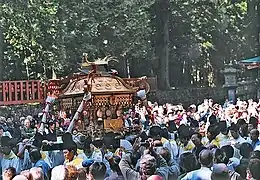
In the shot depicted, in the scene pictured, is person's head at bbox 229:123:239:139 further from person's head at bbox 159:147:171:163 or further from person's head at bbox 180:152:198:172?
person's head at bbox 180:152:198:172

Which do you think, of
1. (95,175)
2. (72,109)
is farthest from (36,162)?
(72,109)

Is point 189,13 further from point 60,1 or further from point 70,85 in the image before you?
point 70,85

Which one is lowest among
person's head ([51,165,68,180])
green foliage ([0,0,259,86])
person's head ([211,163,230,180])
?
person's head ([211,163,230,180])

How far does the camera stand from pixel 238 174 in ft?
10.8

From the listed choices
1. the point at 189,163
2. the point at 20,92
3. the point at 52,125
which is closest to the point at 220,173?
the point at 189,163

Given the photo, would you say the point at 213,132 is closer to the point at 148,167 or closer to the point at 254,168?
the point at 254,168

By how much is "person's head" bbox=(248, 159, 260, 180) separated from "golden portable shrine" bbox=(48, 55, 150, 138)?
3.24m

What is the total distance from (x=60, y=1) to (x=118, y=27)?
1.16m

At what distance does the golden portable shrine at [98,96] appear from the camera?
6414 mm

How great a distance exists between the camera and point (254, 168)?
3125 millimetres

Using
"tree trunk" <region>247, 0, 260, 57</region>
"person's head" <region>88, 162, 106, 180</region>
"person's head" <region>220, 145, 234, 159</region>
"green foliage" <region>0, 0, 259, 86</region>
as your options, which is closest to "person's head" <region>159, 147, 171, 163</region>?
"person's head" <region>220, 145, 234, 159</region>

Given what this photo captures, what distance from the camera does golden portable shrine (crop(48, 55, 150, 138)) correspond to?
641 centimetres

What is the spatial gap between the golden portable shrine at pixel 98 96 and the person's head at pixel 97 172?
3015 millimetres

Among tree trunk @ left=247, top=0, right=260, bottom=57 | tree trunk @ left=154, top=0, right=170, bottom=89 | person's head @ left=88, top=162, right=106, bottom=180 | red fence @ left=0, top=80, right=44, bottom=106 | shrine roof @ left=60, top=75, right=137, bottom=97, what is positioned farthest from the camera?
tree trunk @ left=247, top=0, right=260, bottom=57
